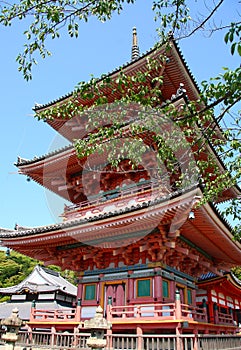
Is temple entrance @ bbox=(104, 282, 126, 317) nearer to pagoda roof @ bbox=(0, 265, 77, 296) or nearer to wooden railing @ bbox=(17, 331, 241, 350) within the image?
wooden railing @ bbox=(17, 331, 241, 350)

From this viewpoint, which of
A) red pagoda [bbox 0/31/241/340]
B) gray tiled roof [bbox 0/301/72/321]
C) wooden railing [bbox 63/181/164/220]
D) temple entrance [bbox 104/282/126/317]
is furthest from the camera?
gray tiled roof [bbox 0/301/72/321]

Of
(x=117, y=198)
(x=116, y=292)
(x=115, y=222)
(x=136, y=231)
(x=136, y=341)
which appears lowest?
(x=136, y=341)

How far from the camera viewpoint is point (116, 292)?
434 inches

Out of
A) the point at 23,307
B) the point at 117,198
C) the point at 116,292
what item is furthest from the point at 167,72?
the point at 23,307

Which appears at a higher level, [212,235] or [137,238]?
[212,235]

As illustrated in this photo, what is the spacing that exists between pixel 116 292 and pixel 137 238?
7.03ft

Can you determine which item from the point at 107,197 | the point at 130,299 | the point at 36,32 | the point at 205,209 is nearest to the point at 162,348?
the point at 130,299

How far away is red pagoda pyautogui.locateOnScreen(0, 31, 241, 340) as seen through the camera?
9.45 metres

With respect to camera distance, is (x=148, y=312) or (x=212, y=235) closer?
(x=148, y=312)

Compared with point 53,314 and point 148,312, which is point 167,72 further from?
point 53,314

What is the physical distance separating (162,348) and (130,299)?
2.22 m

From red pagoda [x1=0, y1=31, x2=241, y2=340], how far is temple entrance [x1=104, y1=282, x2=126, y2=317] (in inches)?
1.3

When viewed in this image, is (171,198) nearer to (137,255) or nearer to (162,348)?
(137,255)

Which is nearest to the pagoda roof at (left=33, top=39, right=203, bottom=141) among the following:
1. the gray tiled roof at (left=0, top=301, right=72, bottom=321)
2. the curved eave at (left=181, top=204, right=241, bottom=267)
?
the curved eave at (left=181, top=204, right=241, bottom=267)
